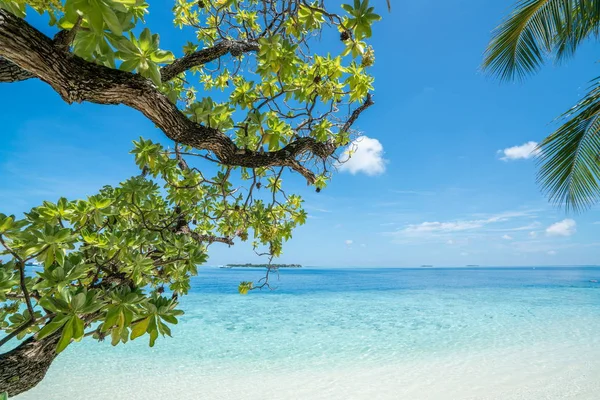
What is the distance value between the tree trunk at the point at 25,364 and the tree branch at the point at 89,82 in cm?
92

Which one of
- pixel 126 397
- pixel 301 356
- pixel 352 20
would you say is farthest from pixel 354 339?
pixel 352 20

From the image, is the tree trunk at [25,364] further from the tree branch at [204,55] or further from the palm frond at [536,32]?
the palm frond at [536,32]

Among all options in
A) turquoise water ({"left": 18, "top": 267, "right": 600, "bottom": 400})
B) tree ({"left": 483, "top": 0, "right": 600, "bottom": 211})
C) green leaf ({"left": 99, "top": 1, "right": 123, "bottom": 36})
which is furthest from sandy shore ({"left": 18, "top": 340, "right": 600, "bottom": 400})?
green leaf ({"left": 99, "top": 1, "right": 123, "bottom": 36})

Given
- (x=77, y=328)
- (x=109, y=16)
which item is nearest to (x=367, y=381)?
(x=77, y=328)

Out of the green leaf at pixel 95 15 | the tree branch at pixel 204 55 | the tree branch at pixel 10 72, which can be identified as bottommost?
the green leaf at pixel 95 15

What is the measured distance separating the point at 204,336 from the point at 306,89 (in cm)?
812

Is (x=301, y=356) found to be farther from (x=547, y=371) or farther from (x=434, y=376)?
(x=547, y=371)

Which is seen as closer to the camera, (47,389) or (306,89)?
(306,89)

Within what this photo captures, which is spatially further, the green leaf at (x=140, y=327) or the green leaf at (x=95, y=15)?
the green leaf at (x=140, y=327)

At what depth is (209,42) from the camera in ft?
8.97

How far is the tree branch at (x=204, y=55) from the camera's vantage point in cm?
192

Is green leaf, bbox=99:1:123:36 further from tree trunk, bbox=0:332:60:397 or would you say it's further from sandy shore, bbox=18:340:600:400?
sandy shore, bbox=18:340:600:400

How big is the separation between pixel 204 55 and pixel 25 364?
5.89 ft

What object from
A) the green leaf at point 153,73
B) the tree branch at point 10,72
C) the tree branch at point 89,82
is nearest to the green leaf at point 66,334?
the tree branch at point 89,82
